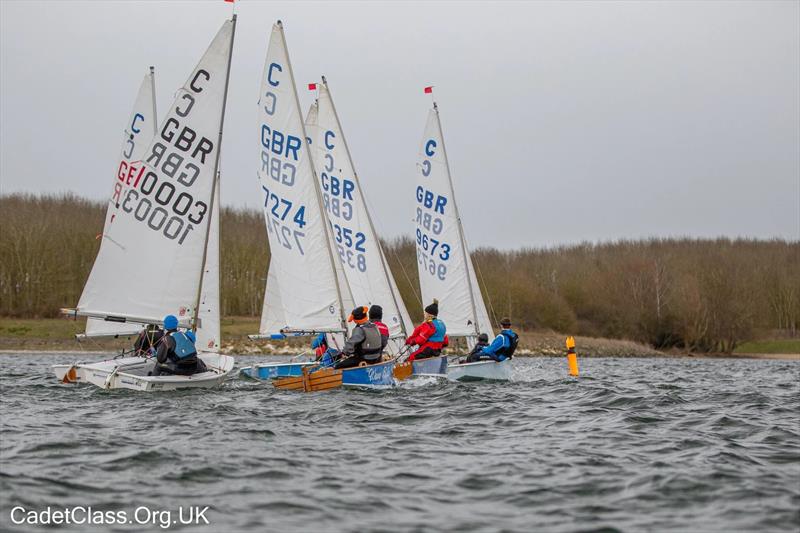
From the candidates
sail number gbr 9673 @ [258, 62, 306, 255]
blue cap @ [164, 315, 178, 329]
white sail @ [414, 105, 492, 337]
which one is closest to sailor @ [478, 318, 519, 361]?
white sail @ [414, 105, 492, 337]

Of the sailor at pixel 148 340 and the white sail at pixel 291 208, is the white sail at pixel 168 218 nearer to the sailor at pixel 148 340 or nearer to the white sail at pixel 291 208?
the sailor at pixel 148 340

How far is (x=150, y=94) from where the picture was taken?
74.2ft

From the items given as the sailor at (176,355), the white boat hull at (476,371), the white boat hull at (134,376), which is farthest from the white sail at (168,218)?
the white boat hull at (476,371)

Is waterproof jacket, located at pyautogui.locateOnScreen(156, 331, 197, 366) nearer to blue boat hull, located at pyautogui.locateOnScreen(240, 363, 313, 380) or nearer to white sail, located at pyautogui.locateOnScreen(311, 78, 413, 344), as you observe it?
blue boat hull, located at pyautogui.locateOnScreen(240, 363, 313, 380)

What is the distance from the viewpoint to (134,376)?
15.3 metres

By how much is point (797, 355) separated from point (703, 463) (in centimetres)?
5696

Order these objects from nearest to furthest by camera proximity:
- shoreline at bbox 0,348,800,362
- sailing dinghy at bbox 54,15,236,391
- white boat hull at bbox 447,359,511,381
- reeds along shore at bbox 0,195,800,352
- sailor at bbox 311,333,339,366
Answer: sailing dinghy at bbox 54,15,236,391, sailor at bbox 311,333,339,366, white boat hull at bbox 447,359,511,381, shoreline at bbox 0,348,800,362, reeds along shore at bbox 0,195,800,352

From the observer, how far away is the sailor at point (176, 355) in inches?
615

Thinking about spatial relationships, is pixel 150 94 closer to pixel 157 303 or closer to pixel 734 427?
pixel 157 303

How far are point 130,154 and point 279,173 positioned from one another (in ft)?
10.9

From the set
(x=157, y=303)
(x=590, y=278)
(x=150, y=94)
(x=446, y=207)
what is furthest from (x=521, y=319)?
(x=157, y=303)

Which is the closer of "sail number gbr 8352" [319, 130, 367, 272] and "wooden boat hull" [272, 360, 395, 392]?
"wooden boat hull" [272, 360, 395, 392]

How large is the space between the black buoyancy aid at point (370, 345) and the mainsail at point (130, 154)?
519 cm

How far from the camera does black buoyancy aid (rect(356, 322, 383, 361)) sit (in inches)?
673
